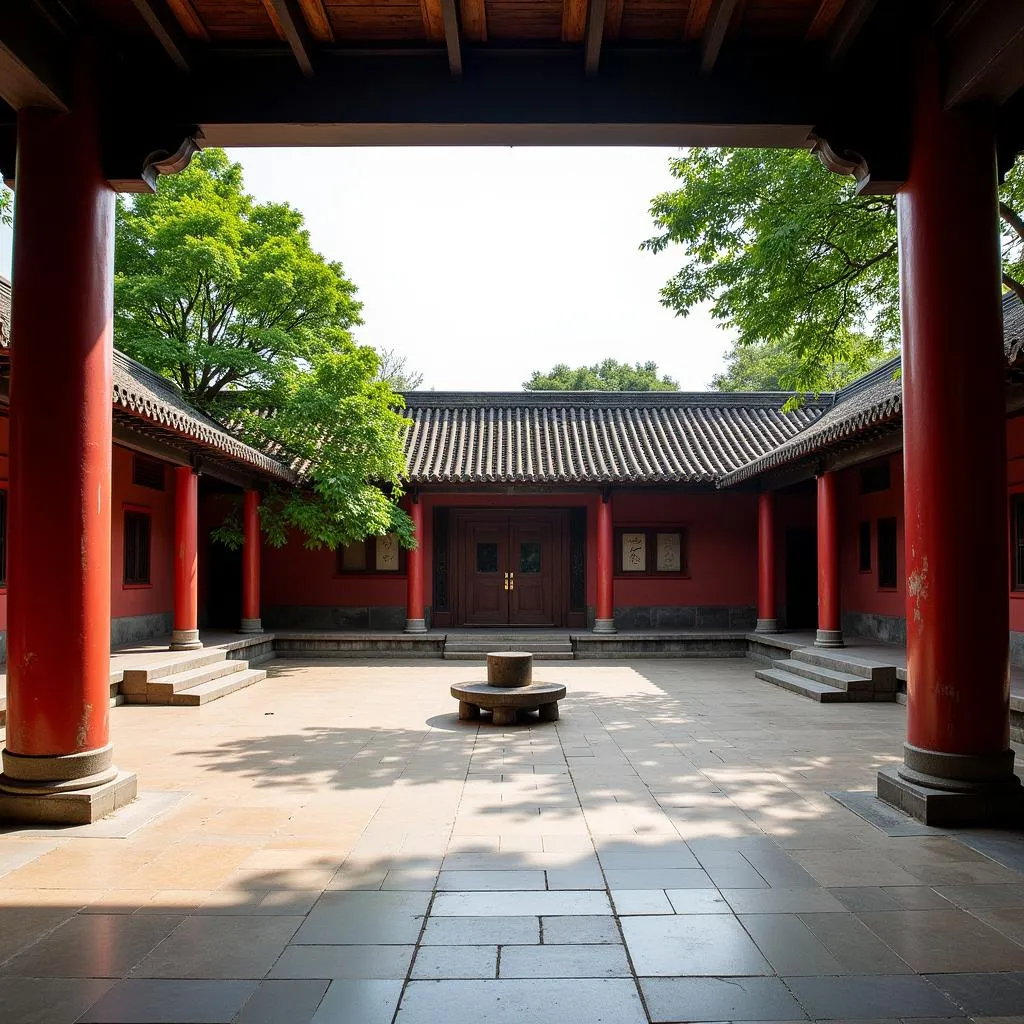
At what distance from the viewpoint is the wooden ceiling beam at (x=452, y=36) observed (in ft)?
12.9

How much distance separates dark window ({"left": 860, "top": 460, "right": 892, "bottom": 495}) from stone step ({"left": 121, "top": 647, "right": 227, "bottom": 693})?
32.3 feet

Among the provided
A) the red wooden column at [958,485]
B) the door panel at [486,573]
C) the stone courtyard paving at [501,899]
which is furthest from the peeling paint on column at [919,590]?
the door panel at [486,573]

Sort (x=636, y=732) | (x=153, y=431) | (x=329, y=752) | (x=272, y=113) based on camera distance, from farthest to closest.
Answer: (x=153, y=431) → (x=636, y=732) → (x=329, y=752) → (x=272, y=113)

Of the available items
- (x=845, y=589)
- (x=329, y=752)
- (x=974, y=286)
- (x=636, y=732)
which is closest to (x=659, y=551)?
(x=845, y=589)

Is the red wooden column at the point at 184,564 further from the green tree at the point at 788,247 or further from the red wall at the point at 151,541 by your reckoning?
the green tree at the point at 788,247

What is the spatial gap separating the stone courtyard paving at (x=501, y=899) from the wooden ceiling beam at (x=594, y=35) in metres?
3.92

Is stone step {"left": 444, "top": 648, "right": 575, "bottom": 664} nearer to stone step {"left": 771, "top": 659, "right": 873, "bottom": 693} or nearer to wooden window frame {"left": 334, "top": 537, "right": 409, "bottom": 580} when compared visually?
wooden window frame {"left": 334, "top": 537, "right": 409, "bottom": 580}

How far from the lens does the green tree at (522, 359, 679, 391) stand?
43.8 metres

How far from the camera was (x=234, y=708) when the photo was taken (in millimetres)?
8641

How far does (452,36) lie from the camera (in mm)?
4133

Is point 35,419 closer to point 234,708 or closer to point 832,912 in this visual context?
point 832,912

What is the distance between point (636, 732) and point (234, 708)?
4.19m

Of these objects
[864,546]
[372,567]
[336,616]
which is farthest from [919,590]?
[336,616]

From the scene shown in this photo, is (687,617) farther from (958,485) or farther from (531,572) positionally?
(958,485)
